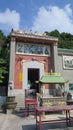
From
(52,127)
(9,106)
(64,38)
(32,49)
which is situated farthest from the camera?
(64,38)

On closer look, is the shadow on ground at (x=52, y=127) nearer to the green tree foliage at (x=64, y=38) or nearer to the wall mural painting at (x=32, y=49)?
the wall mural painting at (x=32, y=49)

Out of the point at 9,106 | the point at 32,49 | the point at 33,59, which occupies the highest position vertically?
the point at 32,49

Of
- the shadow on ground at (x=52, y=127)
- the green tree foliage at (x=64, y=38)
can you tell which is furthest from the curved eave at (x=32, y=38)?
the green tree foliage at (x=64, y=38)

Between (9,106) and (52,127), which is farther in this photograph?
(9,106)

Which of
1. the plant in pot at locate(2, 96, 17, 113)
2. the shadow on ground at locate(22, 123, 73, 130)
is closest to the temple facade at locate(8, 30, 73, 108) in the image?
the plant in pot at locate(2, 96, 17, 113)

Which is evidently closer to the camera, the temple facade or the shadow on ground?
the shadow on ground

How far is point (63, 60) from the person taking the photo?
19.5 metres

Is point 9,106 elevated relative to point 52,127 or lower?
lower

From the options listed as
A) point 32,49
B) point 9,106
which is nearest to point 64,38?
point 32,49

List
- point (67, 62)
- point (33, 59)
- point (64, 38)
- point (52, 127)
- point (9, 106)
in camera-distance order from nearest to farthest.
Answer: point (52, 127) < point (9, 106) < point (33, 59) < point (67, 62) < point (64, 38)

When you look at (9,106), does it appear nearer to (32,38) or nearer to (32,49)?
(32,49)

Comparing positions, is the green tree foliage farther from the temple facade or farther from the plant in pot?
the plant in pot

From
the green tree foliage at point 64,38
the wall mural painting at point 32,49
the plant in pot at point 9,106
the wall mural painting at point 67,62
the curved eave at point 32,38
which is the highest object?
the green tree foliage at point 64,38

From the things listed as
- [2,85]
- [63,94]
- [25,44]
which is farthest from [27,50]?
[63,94]
